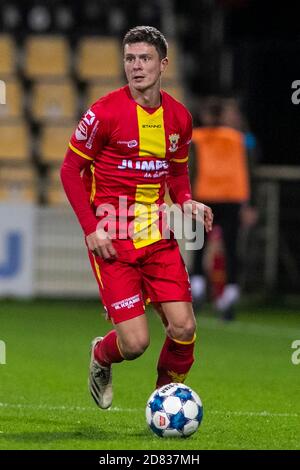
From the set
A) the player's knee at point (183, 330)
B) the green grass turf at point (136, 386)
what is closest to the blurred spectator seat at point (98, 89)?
the green grass turf at point (136, 386)

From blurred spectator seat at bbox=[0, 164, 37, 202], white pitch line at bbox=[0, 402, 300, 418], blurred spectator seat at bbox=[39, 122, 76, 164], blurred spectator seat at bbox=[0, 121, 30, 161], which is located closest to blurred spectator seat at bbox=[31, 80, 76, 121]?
blurred spectator seat at bbox=[39, 122, 76, 164]

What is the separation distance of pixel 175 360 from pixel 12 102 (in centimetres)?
1000

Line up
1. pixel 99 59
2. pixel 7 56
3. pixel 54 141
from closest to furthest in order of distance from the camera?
1. pixel 54 141
2. pixel 7 56
3. pixel 99 59

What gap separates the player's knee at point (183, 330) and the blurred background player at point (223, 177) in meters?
6.01

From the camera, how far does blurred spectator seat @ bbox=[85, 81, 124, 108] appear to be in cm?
1665

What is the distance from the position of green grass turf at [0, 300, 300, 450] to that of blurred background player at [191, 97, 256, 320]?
470 mm

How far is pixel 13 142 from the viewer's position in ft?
52.6

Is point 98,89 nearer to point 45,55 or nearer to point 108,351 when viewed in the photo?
point 45,55

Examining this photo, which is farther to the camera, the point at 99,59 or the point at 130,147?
the point at 99,59

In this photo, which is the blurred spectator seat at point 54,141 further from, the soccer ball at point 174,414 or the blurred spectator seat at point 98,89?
the soccer ball at point 174,414

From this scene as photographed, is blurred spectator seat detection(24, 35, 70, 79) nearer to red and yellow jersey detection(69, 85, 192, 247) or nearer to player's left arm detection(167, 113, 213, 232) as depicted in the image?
player's left arm detection(167, 113, 213, 232)

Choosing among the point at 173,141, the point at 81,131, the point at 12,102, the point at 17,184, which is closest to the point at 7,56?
the point at 12,102
